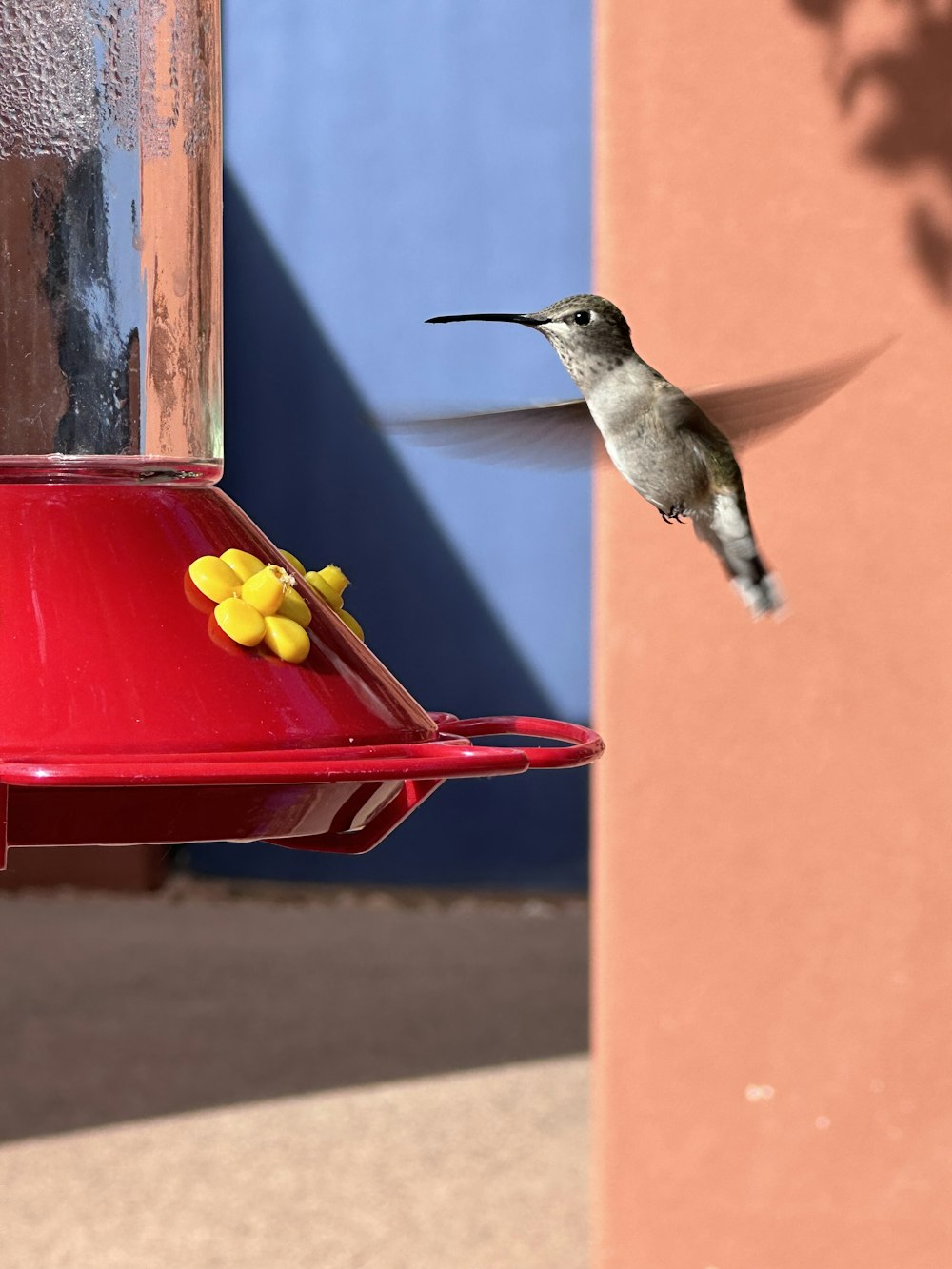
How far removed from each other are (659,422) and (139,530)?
87 cm

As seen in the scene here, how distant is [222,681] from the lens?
177cm

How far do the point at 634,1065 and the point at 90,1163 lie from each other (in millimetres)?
2897

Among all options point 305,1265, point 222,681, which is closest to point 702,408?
point 222,681

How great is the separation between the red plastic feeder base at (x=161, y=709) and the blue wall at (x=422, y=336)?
29.6ft

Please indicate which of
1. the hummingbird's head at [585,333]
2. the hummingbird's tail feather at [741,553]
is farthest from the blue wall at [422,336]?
the hummingbird's head at [585,333]

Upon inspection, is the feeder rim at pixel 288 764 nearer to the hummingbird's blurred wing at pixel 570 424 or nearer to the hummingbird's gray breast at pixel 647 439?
the hummingbird's blurred wing at pixel 570 424

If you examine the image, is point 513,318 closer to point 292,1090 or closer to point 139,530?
point 139,530

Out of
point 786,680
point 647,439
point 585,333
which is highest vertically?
point 585,333

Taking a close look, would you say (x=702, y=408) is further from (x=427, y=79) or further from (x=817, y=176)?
(x=427, y=79)

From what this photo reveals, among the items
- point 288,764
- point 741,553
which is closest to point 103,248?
point 288,764

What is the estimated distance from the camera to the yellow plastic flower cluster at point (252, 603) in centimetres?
181

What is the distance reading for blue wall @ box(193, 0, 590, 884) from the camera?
11.2 m

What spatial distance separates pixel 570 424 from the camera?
255 centimetres

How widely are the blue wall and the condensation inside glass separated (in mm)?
8555
